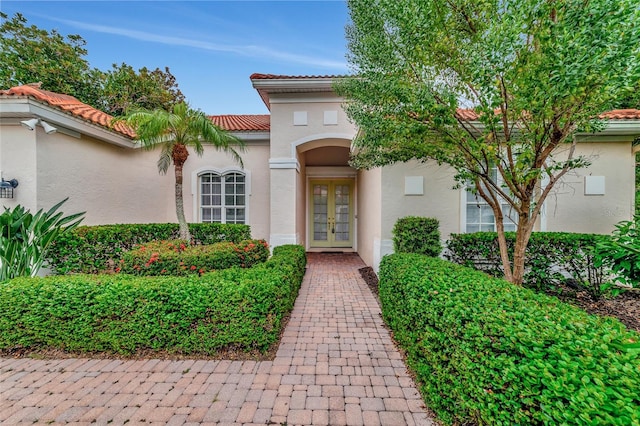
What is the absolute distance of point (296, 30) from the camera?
8.27m

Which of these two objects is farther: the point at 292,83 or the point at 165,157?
the point at 292,83

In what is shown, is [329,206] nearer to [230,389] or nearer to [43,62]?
[230,389]

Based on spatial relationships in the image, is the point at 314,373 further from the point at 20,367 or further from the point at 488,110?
the point at 488,110

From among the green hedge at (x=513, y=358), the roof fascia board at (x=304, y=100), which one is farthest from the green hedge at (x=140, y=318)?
the roof fascia board at (x=304, y=100)

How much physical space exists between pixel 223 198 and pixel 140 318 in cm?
621

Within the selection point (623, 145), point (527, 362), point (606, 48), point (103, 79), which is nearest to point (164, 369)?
point (527, 362)

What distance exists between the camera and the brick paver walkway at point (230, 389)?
2252 mm

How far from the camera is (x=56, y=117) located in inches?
217

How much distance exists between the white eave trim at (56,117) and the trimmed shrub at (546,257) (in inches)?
361

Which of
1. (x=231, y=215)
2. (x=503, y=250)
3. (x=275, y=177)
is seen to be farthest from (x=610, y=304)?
(x=231, y=215)

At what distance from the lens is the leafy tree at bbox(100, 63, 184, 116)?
14.9 metres

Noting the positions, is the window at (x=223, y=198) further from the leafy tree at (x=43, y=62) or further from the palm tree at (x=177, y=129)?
the leafy tree at (x=43, y=62)

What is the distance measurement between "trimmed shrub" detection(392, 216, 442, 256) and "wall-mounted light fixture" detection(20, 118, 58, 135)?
7846 millimetres

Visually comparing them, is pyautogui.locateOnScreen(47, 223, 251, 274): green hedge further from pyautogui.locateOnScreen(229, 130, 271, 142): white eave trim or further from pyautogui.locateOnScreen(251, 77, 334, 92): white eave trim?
pyautogui.locateOnScreen(251, 77, 334, 92): white eave trim
